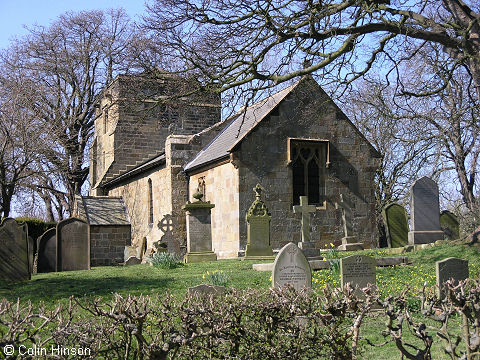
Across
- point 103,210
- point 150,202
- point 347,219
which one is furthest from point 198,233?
point 103,210

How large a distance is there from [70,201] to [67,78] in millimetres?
7552

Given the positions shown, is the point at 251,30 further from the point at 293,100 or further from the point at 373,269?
the point at 293,100

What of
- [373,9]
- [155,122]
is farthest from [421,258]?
[155,122]

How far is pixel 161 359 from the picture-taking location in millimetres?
4566

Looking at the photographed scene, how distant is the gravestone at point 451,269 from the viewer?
10.1 meters

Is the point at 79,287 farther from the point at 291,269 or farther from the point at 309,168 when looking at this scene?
the point at 309,168

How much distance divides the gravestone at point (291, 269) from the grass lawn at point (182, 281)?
3.99 ft

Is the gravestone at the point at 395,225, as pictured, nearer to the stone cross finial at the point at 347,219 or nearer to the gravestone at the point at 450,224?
the stone cross finial at the point at 347,219

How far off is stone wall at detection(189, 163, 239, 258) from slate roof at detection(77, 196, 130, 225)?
627cm

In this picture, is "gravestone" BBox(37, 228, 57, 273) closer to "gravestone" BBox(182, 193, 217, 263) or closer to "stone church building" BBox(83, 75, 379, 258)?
"gravestone" BBox(182, 193, 217, 263)

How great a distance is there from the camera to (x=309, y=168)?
20.4 m

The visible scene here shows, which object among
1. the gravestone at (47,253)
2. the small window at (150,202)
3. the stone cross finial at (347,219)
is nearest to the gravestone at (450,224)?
the stone cross finial at (347,219)

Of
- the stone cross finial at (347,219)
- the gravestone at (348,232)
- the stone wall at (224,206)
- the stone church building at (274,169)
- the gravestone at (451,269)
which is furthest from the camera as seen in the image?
the stone church building at (274,169)

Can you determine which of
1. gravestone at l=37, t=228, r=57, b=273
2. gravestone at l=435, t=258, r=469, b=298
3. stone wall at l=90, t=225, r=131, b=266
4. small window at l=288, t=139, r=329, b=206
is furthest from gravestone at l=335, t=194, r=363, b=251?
stone wall at l=90, t=225, r=131, b=266
